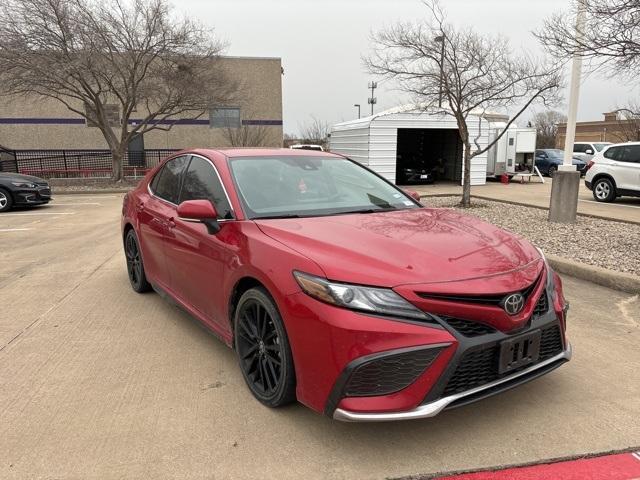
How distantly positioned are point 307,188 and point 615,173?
42.1ft

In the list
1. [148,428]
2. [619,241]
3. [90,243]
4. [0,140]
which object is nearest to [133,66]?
[90,243]

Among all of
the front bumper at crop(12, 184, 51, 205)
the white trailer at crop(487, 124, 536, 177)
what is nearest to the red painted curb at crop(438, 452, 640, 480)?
the front bumper at crop(12, 184, 51, 205)

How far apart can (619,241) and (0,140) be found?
1287 inches

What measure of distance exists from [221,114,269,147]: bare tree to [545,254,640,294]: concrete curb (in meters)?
25.3

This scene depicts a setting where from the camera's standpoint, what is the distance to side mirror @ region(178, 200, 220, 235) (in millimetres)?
3309

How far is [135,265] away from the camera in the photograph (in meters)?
5.44

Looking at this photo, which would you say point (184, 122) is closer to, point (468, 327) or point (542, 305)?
point (542, 305)

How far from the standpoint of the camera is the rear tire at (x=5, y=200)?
12852 millimetres

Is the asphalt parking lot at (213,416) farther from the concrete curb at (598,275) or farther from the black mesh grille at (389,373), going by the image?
the concrete curb at (598,275)

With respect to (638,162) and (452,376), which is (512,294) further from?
(638,162)

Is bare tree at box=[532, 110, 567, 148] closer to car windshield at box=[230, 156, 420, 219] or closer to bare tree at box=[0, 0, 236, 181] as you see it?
bare tree at box=[0, 0, 236, 181]

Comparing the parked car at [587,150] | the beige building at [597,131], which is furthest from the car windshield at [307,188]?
the beige building at [597,131]

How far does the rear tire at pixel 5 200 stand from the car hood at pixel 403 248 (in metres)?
12.4

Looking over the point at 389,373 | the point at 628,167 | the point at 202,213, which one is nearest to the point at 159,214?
the point at 202,213
